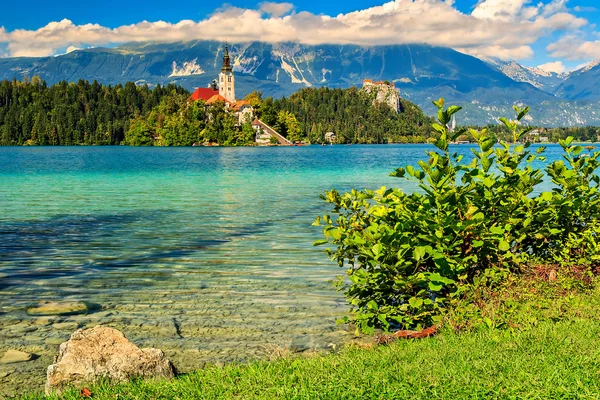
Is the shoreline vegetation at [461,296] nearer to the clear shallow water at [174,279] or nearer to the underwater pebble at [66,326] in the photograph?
the clear shallow water at [174,279]

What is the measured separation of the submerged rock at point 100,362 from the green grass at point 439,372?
1.01 feet

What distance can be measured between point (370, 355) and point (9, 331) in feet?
21.7

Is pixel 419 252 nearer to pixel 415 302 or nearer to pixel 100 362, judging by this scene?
pixel 415 302

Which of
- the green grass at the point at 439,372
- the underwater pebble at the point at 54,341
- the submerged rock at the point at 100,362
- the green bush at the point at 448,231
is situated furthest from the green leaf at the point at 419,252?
the underwater pebble at the point at 54,341

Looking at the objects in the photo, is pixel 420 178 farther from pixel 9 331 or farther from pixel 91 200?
pixel 91 200

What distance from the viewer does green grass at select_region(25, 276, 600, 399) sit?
587 cm

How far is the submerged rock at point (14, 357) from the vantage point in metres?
9.04

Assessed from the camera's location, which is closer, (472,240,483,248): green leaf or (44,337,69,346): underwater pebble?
(472,240,483,248): green leaf

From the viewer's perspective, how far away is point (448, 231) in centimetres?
891

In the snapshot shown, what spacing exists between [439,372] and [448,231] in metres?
2.96

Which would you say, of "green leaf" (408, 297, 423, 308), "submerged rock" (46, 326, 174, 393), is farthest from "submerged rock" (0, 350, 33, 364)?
"green leaf" (408, 297, 423, 308)

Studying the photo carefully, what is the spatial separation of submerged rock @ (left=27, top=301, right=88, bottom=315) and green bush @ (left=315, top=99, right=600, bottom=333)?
5622mm

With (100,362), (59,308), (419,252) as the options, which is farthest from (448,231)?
(59,308)

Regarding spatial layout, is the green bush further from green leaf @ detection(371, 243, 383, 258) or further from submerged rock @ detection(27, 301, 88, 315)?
submerged rock @ detection(27, 301, 88, 315)
